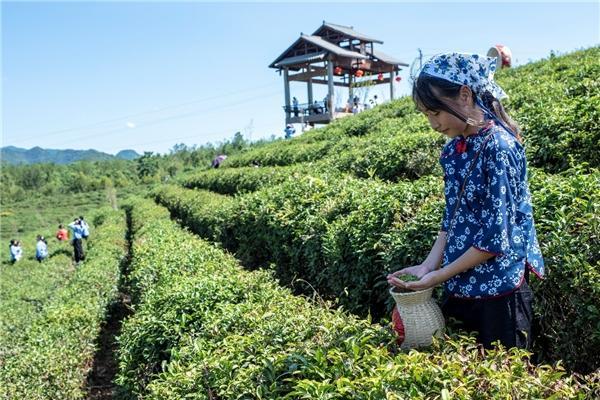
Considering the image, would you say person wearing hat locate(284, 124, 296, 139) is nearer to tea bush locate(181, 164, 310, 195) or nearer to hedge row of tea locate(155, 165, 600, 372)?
tea bush locate(181, 164, 310, 195)

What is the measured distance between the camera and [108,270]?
10922 mm

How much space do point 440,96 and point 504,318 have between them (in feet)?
3.01

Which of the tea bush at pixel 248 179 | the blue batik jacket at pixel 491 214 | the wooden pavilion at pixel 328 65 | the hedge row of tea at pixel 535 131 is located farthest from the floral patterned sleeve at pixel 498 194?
the wooden pavilion at pixel 328 65

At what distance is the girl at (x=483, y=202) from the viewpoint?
6.29 ft

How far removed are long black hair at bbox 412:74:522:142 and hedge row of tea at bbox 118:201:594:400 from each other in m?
0.91

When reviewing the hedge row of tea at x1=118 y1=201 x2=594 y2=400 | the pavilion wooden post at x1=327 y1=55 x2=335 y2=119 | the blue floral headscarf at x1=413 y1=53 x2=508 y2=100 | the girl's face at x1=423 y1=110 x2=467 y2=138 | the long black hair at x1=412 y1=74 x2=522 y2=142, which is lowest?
the hedge row of tea at x1=118 y1=201 x2=594 y2=400

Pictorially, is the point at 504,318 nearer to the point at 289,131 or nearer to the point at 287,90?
the point at 289,131

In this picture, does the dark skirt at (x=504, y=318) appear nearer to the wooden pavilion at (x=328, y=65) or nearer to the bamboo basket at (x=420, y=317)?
the bamboo basket at (x=420, y=317)

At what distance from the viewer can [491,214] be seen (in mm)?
1897

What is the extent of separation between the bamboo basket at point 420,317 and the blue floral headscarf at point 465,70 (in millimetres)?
834

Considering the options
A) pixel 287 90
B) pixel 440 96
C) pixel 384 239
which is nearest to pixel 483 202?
pixel 440 96

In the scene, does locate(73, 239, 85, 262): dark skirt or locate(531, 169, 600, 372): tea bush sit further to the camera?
locate(73, 239, 85, 262): dark skirt

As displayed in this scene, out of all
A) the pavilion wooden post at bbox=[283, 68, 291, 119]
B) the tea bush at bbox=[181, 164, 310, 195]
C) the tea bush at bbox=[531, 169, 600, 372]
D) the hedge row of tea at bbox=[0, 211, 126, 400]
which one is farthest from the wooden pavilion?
the tea bush at bbox=[531, 169, 600, 372]

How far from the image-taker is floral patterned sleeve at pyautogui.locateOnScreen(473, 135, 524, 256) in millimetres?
1879
